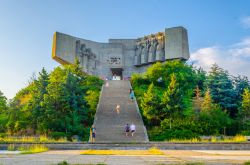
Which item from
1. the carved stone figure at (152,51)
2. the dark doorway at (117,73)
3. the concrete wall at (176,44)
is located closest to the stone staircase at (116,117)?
the concrete wall at (176,44)

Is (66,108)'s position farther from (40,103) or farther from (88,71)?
(88,71)

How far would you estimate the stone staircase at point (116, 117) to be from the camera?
56.2 ft

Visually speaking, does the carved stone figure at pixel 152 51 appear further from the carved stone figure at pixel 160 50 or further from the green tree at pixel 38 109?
the green tree at pixel 38 109

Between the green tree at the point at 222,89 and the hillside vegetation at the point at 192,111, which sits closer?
the hillside vegetation at the point at 192,111

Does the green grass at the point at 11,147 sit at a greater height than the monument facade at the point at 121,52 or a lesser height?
lesser

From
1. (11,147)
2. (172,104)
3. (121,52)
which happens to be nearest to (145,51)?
(121,52)

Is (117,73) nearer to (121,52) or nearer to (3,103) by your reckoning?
(121,52)

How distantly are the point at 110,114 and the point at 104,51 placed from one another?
25.4 m

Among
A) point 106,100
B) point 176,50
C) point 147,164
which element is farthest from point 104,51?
point 147,164

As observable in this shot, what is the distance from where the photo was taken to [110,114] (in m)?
21.7

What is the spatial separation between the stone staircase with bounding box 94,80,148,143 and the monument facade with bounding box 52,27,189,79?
499 inches

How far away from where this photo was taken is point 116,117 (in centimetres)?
2100

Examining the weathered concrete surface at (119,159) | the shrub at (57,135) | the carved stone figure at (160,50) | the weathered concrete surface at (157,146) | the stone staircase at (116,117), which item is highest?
the carved stone figure at (160,50)

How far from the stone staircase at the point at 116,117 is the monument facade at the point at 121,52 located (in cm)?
1268
